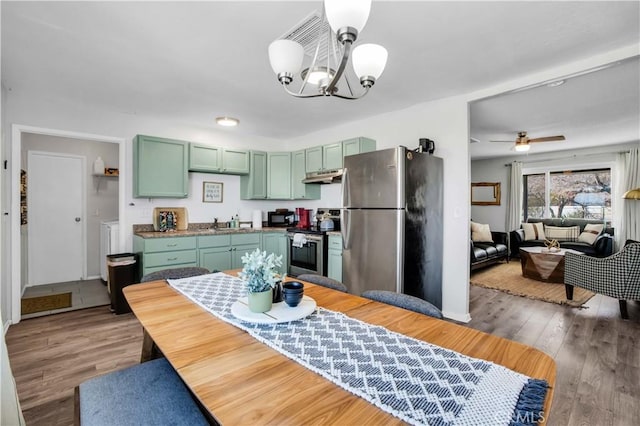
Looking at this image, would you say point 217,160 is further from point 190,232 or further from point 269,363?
point 269,363

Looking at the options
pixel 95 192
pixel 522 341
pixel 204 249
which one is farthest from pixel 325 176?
pixel 95 192

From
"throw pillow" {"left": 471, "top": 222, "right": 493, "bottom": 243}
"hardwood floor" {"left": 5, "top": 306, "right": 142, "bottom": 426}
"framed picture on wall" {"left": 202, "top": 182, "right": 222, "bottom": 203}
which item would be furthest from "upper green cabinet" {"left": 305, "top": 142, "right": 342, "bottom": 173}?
"throw pillow" {"left": 471, "top": 222, "right": 493, "bottom": 243}

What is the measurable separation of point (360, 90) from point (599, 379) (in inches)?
118

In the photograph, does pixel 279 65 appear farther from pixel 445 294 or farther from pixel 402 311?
pixel 445 294

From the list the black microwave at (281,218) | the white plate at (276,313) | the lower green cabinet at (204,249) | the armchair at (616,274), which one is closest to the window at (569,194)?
the armchair at (616,274)

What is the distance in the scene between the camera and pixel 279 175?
184 inches

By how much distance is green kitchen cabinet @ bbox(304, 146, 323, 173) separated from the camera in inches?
166

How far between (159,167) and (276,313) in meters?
3.23

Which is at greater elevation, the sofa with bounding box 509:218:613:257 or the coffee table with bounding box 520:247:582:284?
the sofa with bounding box 509:218:613:257

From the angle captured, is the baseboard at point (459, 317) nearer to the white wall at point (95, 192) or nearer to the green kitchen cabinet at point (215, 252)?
the green kitchen cabinet at point (215, 252)

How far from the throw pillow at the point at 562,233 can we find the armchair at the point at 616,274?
9.84 ft

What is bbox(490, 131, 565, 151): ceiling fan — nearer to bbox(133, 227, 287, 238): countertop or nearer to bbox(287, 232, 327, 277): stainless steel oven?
bbox(287, 232, 327, 277): stainless steel oven

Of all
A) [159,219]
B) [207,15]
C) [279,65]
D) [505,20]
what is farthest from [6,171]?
[505,20]

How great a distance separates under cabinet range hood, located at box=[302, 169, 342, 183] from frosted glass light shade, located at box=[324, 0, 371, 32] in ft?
9.15
